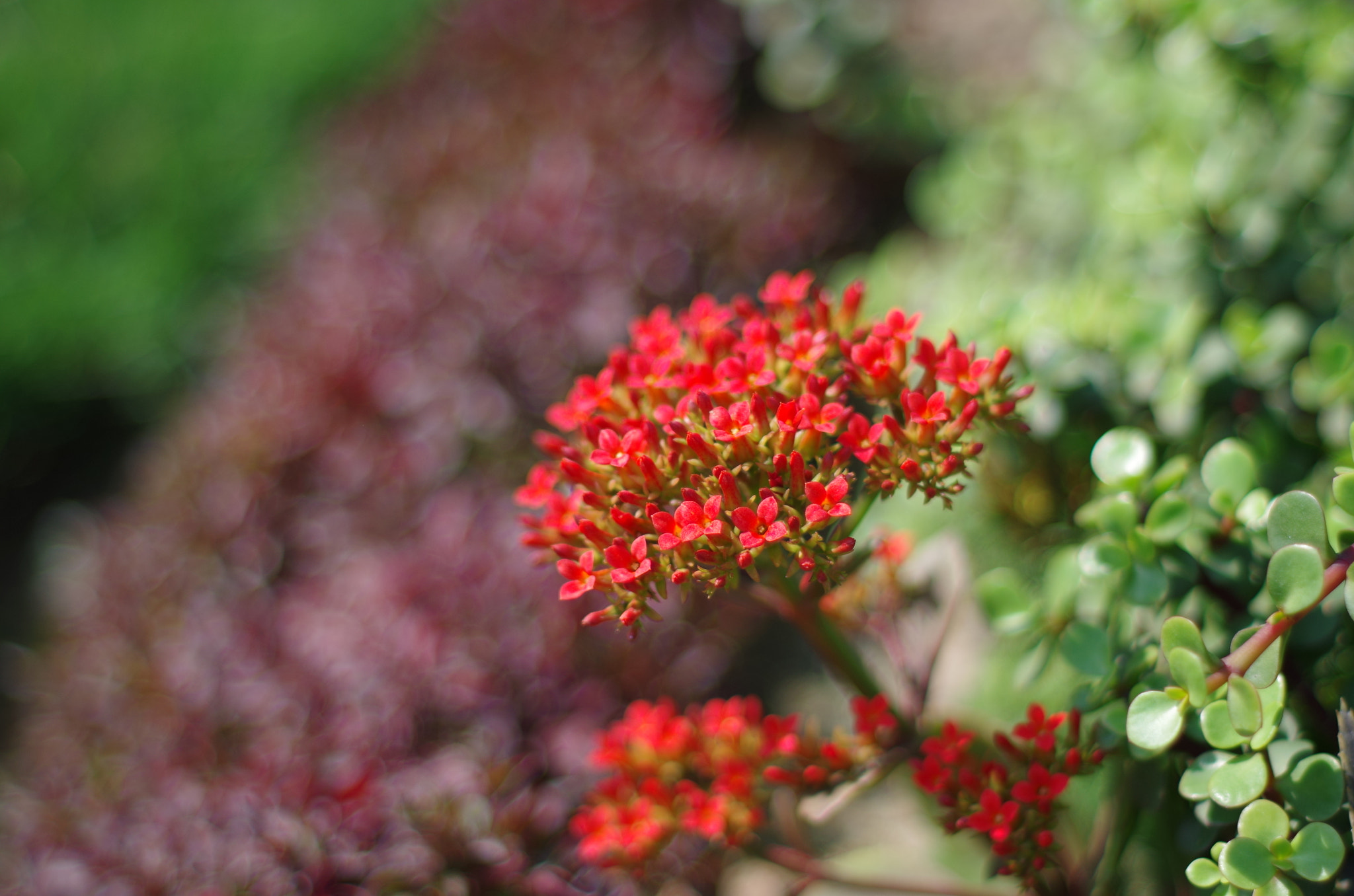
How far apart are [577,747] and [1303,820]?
121cm

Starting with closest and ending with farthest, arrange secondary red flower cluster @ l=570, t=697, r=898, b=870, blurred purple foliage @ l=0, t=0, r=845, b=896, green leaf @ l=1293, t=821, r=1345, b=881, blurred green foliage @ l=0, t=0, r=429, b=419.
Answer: green leaf @ l=1293, t=821, r=1345, b=881
secondary red flower cluster @ l=570, t=697, r=898, b=870
blurred purple foliage @ l=0, t=0, r=845, b=896
blurred green foliage @ l=0, t=0, r=429, b=419

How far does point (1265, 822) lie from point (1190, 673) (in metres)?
0.15

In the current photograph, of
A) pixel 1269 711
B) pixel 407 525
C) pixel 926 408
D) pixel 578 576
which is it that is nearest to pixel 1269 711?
pixel 1269 711

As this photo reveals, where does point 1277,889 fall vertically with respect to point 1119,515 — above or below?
below

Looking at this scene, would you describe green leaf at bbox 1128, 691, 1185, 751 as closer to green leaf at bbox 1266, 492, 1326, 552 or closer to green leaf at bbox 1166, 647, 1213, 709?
green leaf at bbox 1166, 647, 1213, 709

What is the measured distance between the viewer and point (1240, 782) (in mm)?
877

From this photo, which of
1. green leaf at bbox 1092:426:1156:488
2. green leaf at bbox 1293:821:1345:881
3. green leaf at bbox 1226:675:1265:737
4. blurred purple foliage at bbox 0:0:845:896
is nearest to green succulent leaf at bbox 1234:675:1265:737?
green leaf at bbox 1226:675:1265:737

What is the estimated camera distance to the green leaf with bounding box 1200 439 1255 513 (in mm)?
1094

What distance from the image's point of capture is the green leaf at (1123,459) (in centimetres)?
113

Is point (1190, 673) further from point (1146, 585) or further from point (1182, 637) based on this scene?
point (1146, 585)

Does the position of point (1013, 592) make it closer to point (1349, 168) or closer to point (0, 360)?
point (1349, 168)

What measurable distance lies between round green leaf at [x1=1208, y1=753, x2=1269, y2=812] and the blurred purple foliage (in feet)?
3.60

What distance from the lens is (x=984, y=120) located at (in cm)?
303

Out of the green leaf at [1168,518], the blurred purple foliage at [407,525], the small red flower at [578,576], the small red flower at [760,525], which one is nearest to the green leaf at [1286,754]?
the green leaf at [1168,518]
